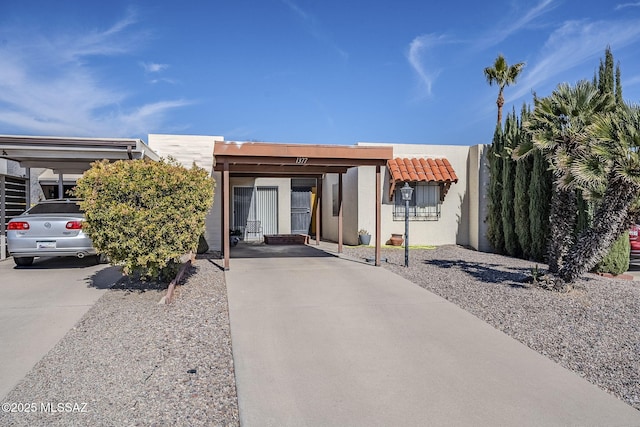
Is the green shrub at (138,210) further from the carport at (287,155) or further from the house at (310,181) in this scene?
the house at (310,181)

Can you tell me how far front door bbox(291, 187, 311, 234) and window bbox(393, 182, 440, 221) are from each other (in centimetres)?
463

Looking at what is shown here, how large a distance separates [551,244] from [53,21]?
40.6ft

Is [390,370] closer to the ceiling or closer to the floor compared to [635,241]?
closer to the floor

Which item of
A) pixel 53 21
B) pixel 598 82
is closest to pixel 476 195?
pixel 598 82

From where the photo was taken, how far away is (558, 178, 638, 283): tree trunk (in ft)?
23.0

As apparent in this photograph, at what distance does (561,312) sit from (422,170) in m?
8.65

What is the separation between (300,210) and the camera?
59.8 feet

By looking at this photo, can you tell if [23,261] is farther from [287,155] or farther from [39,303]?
[287,155]

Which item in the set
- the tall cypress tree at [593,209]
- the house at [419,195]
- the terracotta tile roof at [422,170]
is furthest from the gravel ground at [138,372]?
the terracotta tile roof at [422,170]

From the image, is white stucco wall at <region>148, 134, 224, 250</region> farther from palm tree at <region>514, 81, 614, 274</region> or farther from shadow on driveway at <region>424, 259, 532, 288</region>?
palm tree at <region>514, 81, 614, 274</region>

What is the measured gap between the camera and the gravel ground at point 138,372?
3273mm

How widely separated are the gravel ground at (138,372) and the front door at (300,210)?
11692mm

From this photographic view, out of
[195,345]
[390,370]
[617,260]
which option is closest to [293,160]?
[195,345]

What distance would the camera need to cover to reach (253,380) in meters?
3.96
